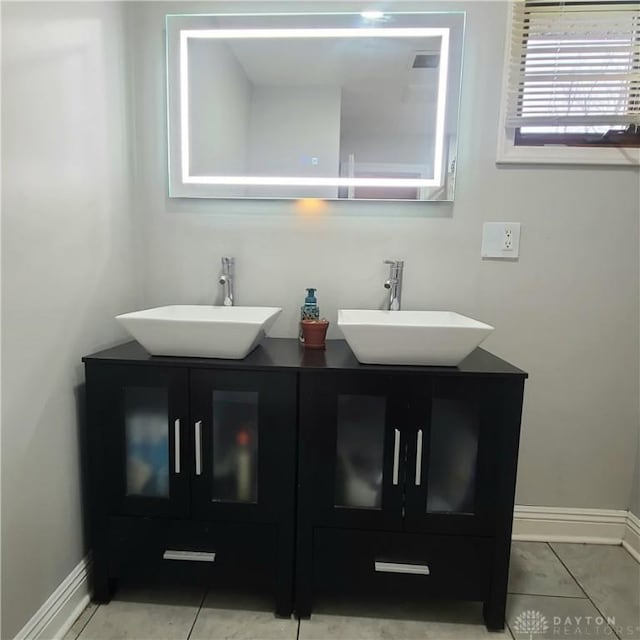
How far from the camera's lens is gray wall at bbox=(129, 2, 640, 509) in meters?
1.51

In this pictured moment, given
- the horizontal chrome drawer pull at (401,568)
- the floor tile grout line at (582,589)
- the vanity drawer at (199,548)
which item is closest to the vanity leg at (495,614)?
the horizontal chrome drawer pull at (401,568)

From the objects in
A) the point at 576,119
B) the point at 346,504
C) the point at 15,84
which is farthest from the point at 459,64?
the point at 346,504

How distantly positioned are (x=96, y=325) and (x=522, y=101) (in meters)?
1.66

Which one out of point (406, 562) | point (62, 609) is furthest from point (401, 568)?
point (62, 609)

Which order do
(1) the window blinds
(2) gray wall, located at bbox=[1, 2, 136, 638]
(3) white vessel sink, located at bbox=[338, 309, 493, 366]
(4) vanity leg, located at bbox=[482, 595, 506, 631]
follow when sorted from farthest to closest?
(1) the window blinds
(4) vanity leg, located at bbox=[482, 595, 506, 631]
(3) white vessel sink, located at bbox=[338, 309, 493, 366]
(2) gray wall, located at bbox=[1, 2, 136, 638]

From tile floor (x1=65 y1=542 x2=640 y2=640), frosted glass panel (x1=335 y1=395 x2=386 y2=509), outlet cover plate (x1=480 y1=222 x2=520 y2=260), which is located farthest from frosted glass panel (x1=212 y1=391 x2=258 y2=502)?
outlet cover plate (x1=480 y1=222 x2=520 y2=260)

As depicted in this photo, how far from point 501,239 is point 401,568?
1.16m

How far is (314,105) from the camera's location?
1539 mm

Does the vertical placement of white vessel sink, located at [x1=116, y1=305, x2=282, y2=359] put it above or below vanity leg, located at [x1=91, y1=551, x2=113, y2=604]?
above

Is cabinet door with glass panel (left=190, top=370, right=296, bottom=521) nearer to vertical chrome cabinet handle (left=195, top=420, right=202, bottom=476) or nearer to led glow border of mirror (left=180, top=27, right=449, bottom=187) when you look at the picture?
vertical chrome cabinet handle (left=195, top=420, right=202, bottom=476)

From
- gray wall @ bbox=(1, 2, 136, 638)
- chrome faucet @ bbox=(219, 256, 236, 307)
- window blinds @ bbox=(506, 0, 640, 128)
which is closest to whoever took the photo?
gray wall @ bbox=(1, 2, 136, 638)

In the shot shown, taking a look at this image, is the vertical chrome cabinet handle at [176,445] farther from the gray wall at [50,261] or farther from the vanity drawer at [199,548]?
the gray wall at [50,261]

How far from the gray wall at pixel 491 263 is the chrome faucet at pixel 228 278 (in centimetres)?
5

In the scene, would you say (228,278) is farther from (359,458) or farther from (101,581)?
(101,581)
